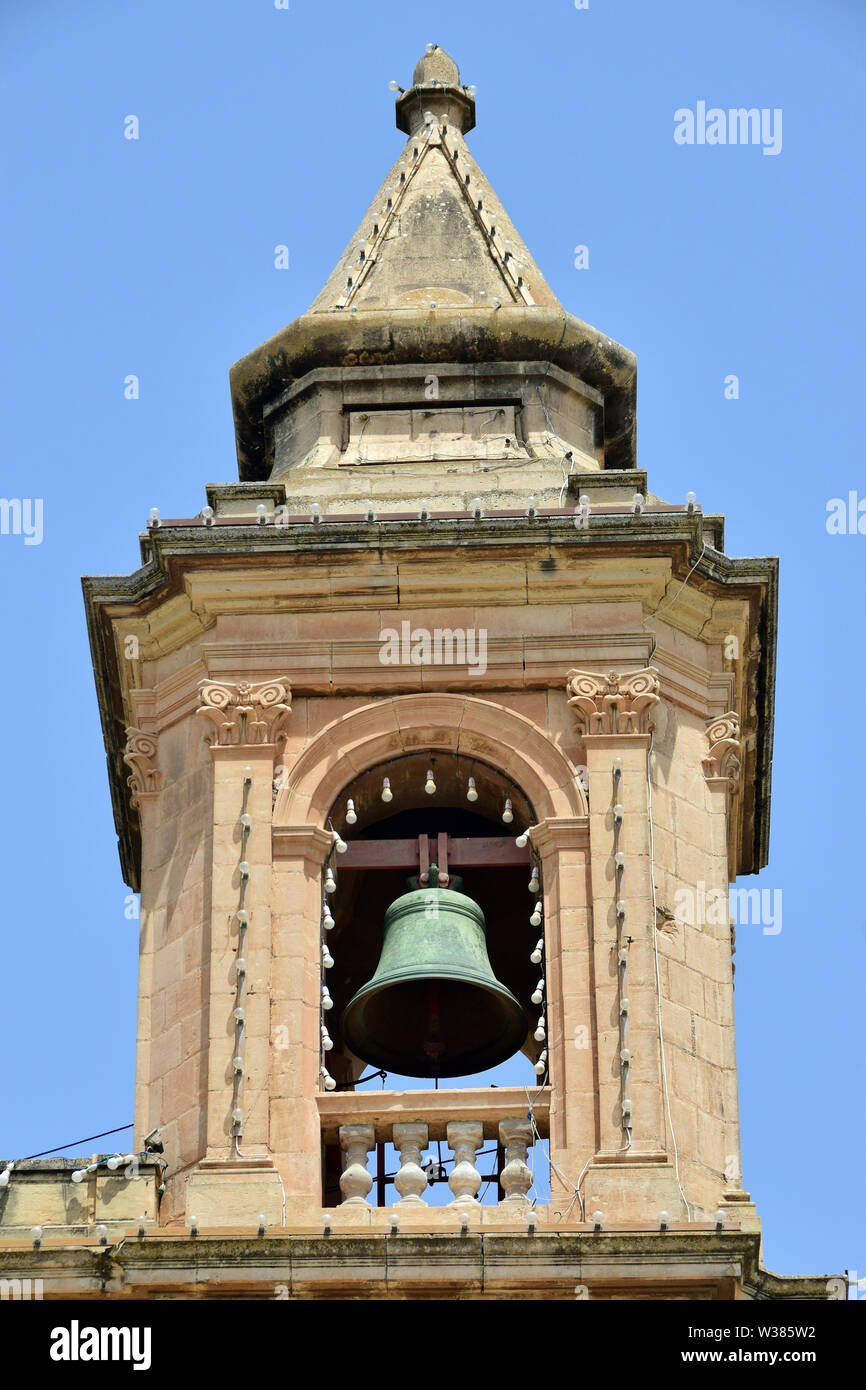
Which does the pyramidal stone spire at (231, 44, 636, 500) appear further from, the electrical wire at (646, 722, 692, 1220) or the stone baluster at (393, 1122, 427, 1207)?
the stone baluster at (393, 1122, 427, 1207)

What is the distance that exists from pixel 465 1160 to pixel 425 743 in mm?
4320

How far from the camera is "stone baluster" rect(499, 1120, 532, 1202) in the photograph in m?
34.1

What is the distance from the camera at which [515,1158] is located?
3428cm

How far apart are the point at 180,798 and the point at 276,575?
2164 millimetres

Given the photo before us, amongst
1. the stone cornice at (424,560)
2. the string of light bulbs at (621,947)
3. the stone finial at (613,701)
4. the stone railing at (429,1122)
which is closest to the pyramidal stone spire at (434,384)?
the stone cornice at (424,560)

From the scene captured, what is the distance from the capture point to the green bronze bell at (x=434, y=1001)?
35312mm

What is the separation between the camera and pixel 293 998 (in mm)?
35062

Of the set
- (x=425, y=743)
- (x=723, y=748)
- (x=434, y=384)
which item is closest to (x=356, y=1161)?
(x=425, y=743)

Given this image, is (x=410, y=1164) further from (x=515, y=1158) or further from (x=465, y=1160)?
(x=515, y=1158)

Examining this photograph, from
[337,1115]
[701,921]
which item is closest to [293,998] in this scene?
[337,1115]

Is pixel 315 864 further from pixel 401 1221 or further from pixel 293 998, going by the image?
pixel 401 1221

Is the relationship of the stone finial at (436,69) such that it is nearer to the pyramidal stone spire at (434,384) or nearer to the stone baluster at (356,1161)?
the pyramidal stone spire at (434,384)

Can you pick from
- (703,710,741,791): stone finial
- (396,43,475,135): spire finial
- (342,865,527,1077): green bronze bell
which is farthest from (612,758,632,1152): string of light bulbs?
(396,43,475,135): spire finial

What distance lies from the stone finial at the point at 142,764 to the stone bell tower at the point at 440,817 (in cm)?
4
